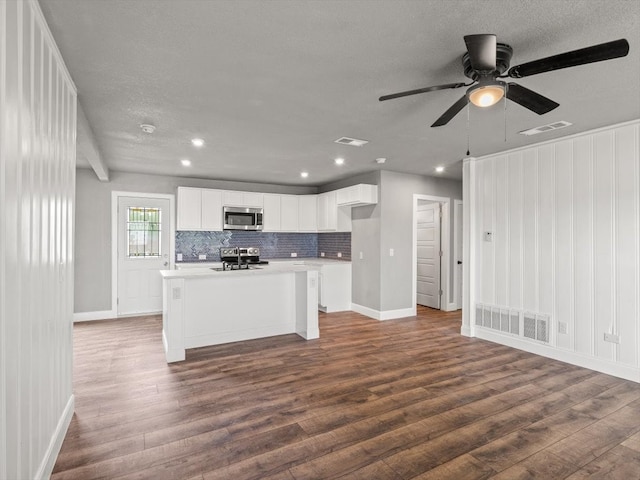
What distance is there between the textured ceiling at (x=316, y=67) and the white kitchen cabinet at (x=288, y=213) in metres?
2.81

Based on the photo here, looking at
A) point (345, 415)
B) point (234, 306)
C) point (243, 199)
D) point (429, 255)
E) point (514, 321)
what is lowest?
point (345, 415)

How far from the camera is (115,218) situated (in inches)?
234

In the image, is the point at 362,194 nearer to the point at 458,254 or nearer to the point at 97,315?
the point at 458,254

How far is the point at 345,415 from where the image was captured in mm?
2713

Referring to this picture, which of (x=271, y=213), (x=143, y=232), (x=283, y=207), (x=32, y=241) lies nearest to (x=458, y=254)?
(x=283, y=207)

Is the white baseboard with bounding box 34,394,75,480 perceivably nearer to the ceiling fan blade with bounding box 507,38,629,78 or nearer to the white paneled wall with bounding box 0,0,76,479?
the white paneled wall with bounding box 0,0,76,479

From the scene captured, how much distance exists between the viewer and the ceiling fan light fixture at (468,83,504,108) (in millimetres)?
2006

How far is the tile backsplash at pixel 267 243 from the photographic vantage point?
654 centimetres

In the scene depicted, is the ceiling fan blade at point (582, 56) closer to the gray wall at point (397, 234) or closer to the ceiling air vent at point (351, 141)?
the ceiling air vent at point (351, 141)

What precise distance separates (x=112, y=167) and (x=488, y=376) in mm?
6072

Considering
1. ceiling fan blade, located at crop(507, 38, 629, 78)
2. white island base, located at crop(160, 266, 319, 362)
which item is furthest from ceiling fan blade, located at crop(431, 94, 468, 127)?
white island base, located at crop(160, 266, 319, 362)

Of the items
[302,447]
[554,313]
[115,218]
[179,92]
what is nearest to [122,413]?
[302,447]

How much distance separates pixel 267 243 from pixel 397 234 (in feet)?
9.07

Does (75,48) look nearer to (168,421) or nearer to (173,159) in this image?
(168,421)
